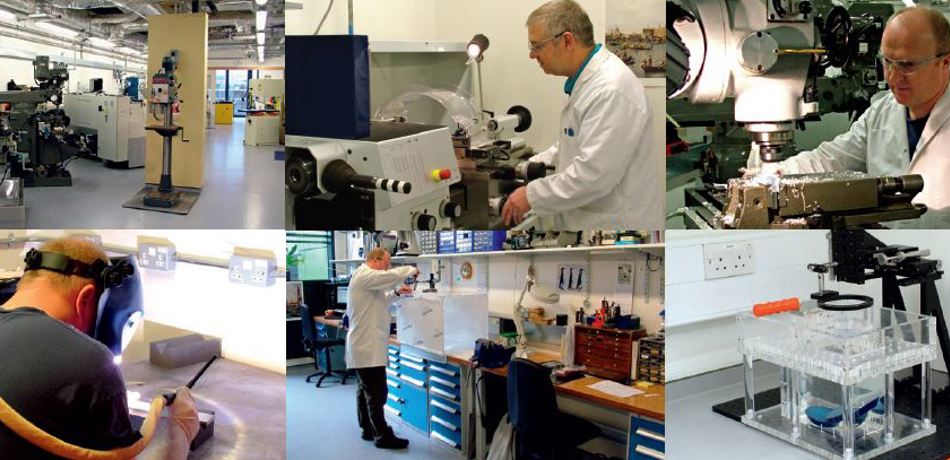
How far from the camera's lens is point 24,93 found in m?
3.22

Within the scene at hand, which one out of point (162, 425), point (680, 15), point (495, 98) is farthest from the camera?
point (162, 425)

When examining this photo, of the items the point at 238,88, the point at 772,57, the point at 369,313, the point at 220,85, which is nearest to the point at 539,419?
the point at 369,313

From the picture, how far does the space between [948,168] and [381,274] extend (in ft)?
3.98

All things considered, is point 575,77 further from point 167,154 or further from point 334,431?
point 167,154

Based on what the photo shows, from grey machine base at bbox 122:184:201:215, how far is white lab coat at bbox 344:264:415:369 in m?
1.33

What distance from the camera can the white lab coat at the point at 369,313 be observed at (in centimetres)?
152

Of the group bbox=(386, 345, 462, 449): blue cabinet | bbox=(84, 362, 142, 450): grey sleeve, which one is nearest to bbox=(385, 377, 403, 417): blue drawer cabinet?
bbox=(386, 345, 462, 449): blue cabinet

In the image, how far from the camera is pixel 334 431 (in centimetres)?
157

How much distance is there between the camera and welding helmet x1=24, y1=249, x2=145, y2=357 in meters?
1.60

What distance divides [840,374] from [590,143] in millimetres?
864

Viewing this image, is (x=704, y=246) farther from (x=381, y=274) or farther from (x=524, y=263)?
(x=381, y=274)

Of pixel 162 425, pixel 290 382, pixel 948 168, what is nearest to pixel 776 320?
pixel 948 168

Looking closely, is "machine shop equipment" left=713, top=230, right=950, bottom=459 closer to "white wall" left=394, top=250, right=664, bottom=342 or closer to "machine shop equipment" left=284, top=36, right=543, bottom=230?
"white wall" left=394, top=250, right=664, bottom=342

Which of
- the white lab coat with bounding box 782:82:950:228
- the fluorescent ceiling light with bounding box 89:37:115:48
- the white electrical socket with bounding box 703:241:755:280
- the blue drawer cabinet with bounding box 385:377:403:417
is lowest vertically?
the blue drawer cabinet with bounding box 385:377:403:417
